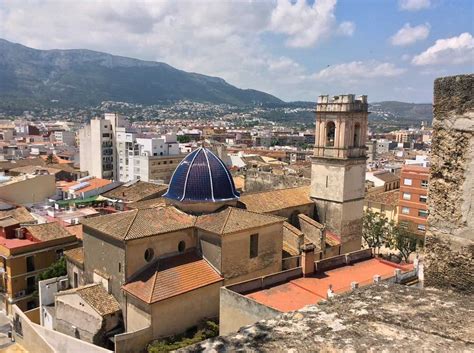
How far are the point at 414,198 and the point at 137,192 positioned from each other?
1003 inches

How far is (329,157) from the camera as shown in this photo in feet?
89.5

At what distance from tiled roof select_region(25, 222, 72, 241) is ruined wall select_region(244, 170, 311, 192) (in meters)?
13.9

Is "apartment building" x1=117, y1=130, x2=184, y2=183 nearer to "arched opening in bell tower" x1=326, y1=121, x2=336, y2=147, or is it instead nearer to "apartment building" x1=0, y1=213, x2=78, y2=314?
"apartment building" x1=0, y1=213, x2=78, y2=314

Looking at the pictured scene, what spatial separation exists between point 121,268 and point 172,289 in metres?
2.46

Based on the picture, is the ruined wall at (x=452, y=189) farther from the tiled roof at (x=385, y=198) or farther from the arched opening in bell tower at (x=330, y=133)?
the tiled roof at (x=385, y=198)

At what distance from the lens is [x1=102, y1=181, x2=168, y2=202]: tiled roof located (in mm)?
36847

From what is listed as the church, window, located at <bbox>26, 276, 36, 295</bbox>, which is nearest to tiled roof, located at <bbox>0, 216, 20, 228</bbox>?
window, located at <bbox>26, 276, 36, 295</bbox>

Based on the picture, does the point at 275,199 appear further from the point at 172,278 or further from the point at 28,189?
the point at 28,189

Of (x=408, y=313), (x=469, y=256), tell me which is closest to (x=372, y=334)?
(x=408, y=313)

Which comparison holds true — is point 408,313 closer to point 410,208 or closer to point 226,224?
point 226,224

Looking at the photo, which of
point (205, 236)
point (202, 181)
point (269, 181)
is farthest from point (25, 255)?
point (269, 181)

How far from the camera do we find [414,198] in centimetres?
4172

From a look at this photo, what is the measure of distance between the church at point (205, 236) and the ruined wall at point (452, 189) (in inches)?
570

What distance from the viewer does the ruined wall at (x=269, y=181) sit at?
3212 cm
